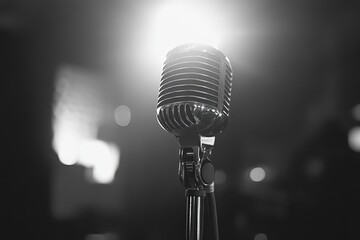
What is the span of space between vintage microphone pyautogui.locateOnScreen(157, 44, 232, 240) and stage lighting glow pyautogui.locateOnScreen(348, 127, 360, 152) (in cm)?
119

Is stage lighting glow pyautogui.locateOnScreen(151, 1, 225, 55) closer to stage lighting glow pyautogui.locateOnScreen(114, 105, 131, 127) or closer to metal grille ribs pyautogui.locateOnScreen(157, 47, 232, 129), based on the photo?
metal grille ribs pyautogui.locateOnScreen(157, 47, 232, 129)

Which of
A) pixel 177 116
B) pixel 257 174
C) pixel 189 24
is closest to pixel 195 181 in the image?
pixel 177 116

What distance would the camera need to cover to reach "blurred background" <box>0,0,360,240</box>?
1602 mm

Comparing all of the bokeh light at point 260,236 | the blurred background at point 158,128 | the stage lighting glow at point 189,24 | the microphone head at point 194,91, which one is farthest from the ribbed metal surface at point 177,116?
the bokeh light at point 260,236

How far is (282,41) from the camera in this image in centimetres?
166

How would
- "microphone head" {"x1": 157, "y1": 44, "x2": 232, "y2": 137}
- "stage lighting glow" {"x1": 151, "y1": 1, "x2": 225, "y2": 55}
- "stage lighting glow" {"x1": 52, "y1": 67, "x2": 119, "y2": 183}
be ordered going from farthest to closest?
"stage lighting glow" {"x1": 52, "y1": 67, "x2": 119, "y2": 183}, "stage lighting glow" {"x1": 151, "y1": 1, "x2": 225, "y2": 55}, "microphone head" {"x1": 157, "y1": 44, "x2": 232, "y2": 137}

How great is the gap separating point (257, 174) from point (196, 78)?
1.16 m

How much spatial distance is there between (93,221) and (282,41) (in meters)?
1.25

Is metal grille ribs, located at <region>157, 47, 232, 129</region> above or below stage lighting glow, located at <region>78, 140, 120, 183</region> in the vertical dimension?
below

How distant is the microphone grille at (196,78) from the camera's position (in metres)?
0.57

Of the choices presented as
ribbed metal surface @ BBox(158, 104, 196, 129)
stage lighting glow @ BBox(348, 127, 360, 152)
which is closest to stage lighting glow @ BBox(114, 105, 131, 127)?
stage lighting glow @ BBox(348, 127, 360, 152)

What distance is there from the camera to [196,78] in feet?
1.87

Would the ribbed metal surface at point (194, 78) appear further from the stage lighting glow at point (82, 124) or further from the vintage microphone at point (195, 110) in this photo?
the stage lighting glow at point (82, 124)

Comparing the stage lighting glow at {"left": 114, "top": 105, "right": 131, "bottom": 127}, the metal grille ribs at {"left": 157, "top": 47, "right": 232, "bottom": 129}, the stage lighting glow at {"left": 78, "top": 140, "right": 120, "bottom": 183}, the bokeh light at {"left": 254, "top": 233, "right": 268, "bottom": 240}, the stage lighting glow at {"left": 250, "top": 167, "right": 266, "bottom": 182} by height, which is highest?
the stage lighting glow at {"left": 114, "top": 105, "right": 131, "bottom": 127}
